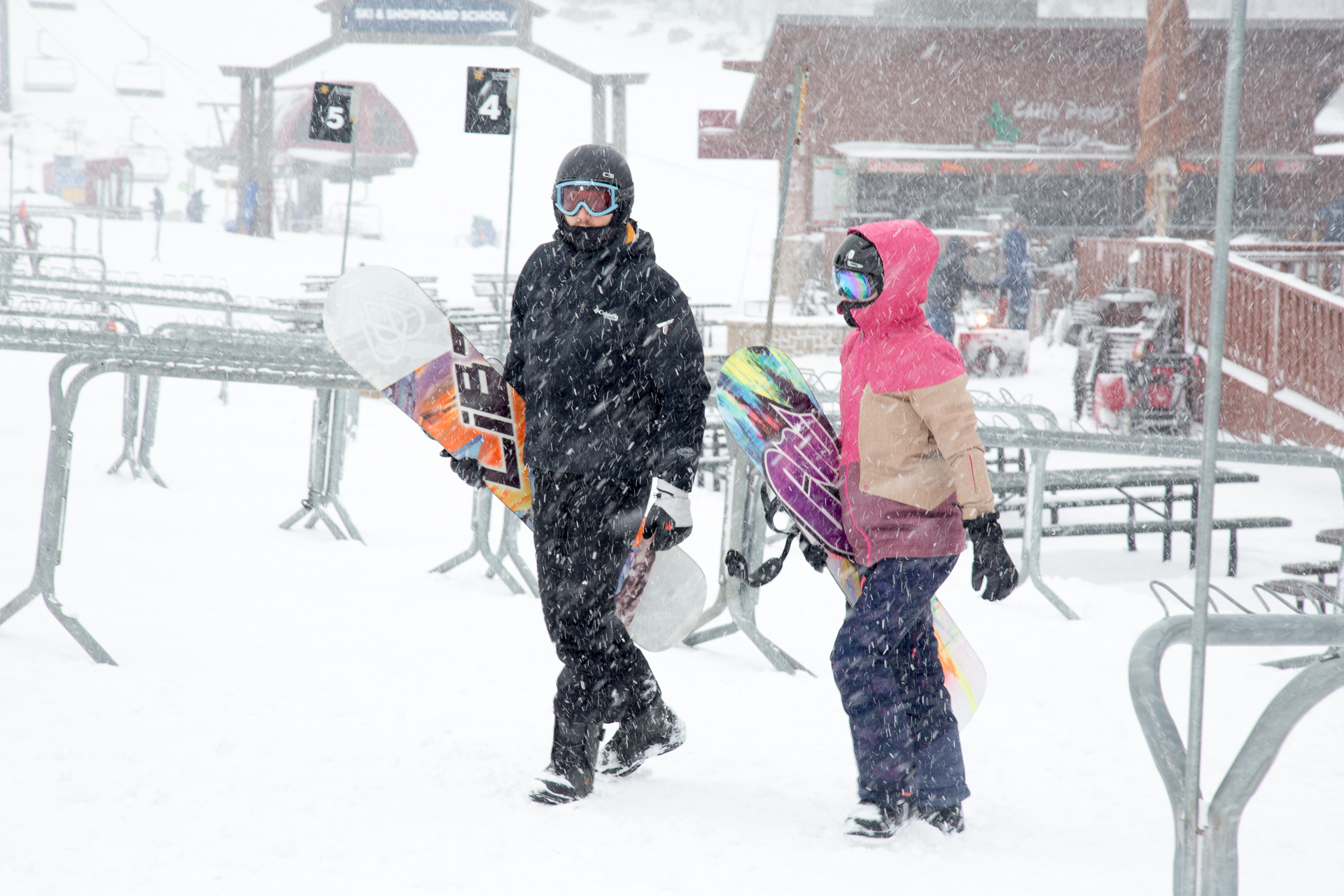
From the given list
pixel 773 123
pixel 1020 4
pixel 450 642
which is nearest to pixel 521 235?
pixel 773 123

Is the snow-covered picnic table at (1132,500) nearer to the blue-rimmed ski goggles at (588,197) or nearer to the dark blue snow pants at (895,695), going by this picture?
the dark blue snow pants at (895,695)

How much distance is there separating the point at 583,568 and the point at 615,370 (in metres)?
0.52

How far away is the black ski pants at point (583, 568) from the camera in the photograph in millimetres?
2768

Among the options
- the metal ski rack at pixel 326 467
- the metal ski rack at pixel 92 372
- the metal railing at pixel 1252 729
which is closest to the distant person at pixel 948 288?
the metal ski rack at pixel 326 467

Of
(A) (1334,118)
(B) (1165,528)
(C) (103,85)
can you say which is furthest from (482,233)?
(A) (1334,118)

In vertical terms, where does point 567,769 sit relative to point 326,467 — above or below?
below

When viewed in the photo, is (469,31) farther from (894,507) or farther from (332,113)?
(894,507)

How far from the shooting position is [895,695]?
269 cm

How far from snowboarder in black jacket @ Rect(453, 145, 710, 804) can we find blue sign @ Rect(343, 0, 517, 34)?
67.3ft

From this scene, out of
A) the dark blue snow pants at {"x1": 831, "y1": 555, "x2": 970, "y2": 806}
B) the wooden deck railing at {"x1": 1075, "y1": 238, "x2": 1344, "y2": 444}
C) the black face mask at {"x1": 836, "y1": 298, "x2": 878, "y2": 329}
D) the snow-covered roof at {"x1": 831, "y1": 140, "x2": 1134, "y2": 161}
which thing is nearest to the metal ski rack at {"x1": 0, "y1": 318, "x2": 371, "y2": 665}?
the black face mask at {"x1": 836, "y1": 298, "x2": 878, "y2": 329}

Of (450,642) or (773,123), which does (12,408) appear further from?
(773,123)

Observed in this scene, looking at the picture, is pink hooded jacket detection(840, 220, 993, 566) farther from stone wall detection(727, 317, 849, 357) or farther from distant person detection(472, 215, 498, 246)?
distant person detection(472, 215, 498, 246)

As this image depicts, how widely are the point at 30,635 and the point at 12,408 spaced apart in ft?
18.5

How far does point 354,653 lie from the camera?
4012 mm
